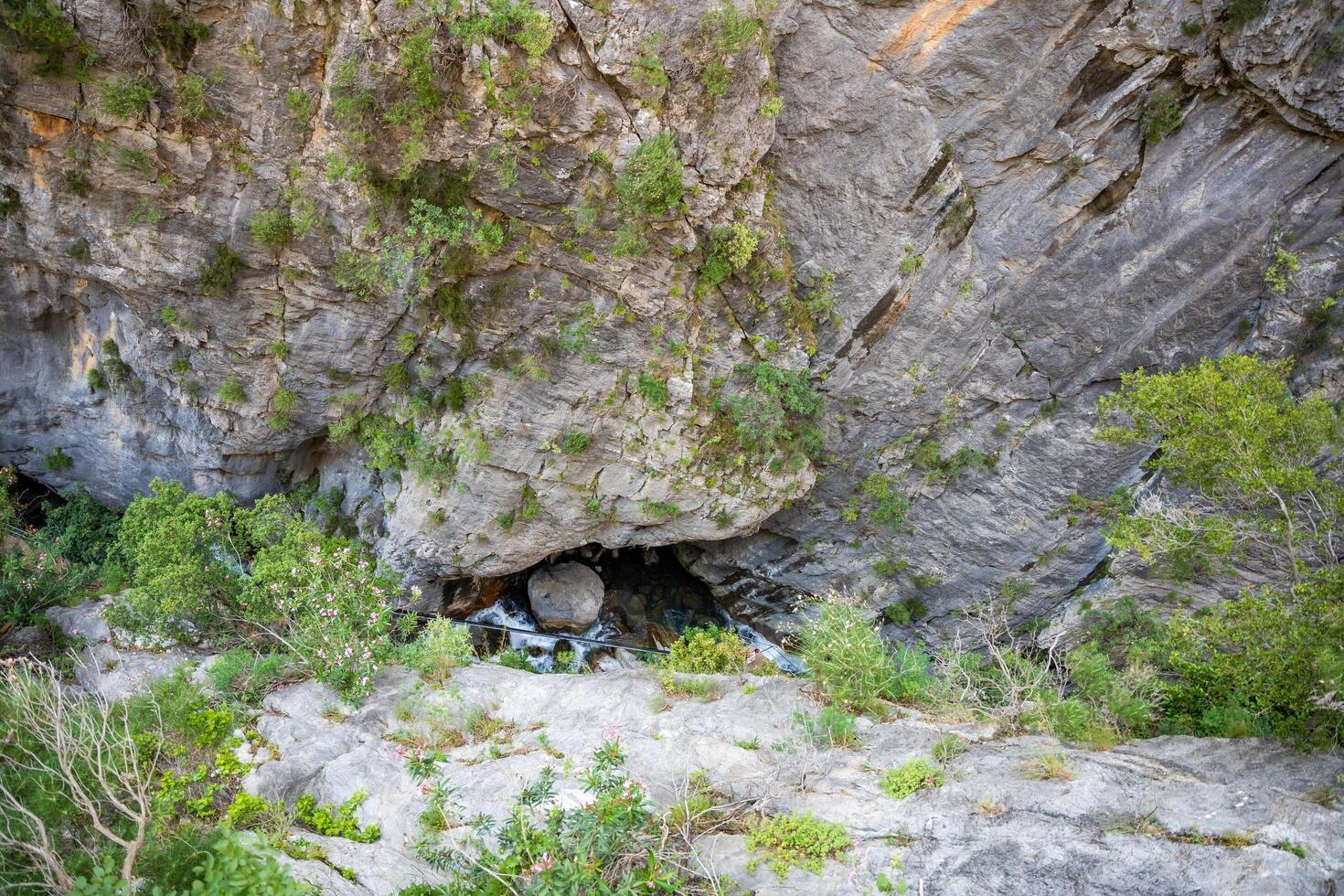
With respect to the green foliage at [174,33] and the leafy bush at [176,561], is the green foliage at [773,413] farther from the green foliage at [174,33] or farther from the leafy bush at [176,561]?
the green foliage at [174,33]

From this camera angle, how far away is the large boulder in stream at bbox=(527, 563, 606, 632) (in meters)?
13.6

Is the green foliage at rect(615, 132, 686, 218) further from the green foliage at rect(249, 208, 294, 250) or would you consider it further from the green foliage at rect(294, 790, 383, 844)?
the green foliage at rect(294, 790, 383, 844)

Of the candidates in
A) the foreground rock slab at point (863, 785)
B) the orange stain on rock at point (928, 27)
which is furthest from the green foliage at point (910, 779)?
the orange stain on rock at point (928, 27)

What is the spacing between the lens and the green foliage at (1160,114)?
9.65m

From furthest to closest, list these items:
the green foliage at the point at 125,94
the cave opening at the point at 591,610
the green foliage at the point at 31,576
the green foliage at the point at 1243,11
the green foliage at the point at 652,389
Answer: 1. the cave opening at the point at 591,610
2. the green foliage at the point at 652,389
3. the green foliage at the point at 31,576
4. the green foliage at the point at 1243,11
5. the green foliage at the point at 125,94

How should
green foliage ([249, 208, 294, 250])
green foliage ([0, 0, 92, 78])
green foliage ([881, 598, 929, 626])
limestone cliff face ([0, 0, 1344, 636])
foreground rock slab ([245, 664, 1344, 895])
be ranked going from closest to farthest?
foreground rock slab ([245, 664, 1344, 895]) < green foliage ([0, 0, 92, 78]) < limestone cliff face ([0, 0, 1344, 636]) < green foliage ([249, 208, 294, 250]) < green foliage ([881, 598, 929, 626])

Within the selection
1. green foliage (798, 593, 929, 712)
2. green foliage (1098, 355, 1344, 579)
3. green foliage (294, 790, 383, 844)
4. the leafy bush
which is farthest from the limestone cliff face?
green foliage (294, 790, 383, 844)

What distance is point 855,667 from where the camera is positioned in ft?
24.4

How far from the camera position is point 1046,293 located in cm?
1101

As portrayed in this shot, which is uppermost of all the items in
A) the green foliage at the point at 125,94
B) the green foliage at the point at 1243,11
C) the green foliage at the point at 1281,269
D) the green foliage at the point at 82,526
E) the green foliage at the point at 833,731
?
the green foliage at the point at 1243,11

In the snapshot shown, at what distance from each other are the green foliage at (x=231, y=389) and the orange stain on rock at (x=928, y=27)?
423 inches

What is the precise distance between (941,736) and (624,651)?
314 inches

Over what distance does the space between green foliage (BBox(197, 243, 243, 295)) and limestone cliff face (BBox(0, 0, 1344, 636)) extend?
0.23ft

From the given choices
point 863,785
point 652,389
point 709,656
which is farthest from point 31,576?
point 863,785
